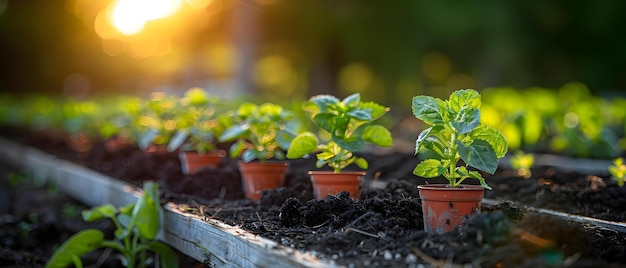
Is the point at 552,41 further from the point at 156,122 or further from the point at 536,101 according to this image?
the point at 156,122

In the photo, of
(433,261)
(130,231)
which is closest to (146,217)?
(130,231)

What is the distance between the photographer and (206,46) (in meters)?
22.5

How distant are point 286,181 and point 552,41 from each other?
641 inches

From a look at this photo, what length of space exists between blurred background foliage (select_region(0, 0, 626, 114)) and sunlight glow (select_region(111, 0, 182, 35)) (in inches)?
4.0

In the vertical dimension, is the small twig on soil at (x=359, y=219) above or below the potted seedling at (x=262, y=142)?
below

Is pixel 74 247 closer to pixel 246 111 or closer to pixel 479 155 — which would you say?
pixel 246 111

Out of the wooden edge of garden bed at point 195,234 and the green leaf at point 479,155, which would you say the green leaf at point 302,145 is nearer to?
the wooden edge of garden bed at point 195,234

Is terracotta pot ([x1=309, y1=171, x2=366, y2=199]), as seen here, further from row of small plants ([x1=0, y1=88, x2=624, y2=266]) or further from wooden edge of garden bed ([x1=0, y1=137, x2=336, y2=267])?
wooden edge of garden bed ([x1=0, y1=137, x2=336, y2=267])

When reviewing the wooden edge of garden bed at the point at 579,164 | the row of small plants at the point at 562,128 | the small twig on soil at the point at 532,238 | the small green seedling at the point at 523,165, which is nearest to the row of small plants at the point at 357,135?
the small twig on soil at the point at 532,238

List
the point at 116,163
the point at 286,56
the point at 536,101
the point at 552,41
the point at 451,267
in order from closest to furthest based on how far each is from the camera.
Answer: the point at 451,267, the point at 116,163, the point at 536,101, the point at 552,41, the point at 286,56

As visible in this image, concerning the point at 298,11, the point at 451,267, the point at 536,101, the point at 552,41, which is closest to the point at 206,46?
the point at 298,11

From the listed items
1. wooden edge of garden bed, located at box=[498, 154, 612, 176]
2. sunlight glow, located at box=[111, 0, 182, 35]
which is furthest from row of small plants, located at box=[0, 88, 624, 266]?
sunlight glow, located at box=[111, 0, 182, 35]

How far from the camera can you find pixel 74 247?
3533 mm

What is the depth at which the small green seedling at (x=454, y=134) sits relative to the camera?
259 centimetres
